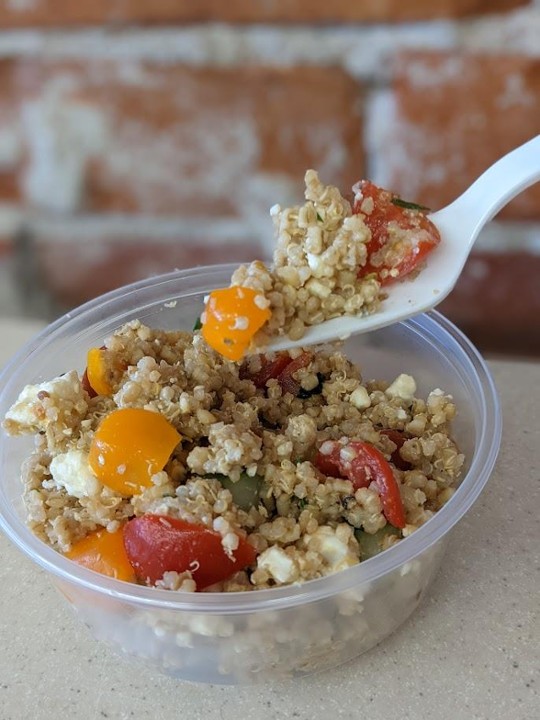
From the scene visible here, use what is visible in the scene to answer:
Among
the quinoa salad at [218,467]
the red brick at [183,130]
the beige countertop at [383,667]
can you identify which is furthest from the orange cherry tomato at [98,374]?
the red brick at [183,130]

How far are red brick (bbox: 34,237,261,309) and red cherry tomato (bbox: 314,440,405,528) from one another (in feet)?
3.09

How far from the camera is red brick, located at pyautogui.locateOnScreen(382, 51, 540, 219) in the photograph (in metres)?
1.47

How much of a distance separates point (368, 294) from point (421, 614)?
32 cm

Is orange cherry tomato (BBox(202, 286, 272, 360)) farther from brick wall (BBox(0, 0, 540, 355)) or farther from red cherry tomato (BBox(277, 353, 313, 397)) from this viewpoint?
brick wall (BBox(0, 0, 540, 355))

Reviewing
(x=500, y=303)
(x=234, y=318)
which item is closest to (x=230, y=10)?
(x=500, y=303)

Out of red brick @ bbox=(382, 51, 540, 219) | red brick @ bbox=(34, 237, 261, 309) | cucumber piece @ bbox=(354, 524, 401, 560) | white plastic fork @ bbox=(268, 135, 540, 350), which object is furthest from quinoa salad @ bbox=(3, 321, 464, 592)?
red brick @ bbox=(34, 237, 261, 309)

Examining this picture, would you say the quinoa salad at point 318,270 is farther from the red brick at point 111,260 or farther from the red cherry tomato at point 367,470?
the red brick at point 111,260

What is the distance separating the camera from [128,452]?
2.63 feet

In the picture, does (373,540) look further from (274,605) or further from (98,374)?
(98,374)

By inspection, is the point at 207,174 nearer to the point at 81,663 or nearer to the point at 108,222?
the point at 108,222

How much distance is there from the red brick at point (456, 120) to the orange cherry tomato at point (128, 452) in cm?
91

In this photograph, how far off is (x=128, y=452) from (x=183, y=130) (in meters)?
1.03

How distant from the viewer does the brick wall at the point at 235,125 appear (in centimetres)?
148

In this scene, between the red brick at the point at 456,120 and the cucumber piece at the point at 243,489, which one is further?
the red brick at the point at 456,120
